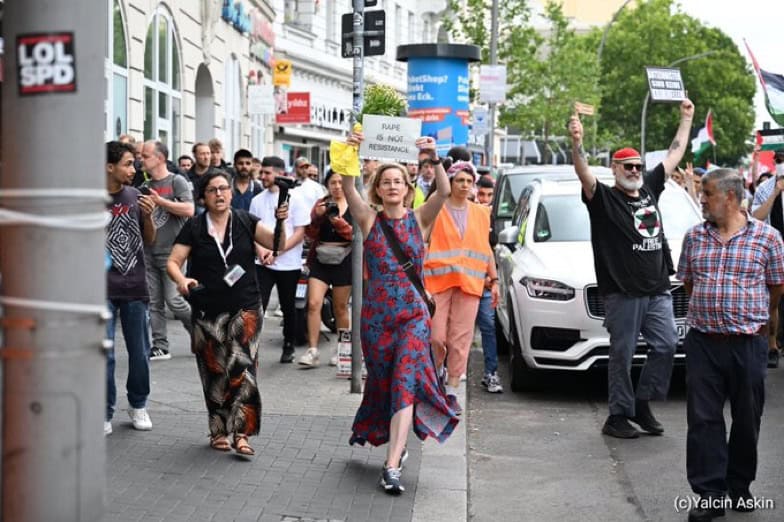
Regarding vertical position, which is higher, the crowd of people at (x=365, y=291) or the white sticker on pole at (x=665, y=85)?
the white sticker on pole at (x=665, y=85)

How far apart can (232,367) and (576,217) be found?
4.71m

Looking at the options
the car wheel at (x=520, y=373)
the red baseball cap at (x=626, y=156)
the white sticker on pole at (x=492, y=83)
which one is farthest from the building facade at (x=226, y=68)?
the red baseball cap at (x=626, y=156)

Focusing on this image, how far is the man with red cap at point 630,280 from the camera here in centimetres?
841

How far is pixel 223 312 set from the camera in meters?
7.42

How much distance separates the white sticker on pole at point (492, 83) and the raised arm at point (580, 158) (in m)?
20.7

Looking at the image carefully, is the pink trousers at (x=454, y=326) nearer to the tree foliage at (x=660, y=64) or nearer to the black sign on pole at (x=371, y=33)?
the black sign on pole at (x=371, y=33)

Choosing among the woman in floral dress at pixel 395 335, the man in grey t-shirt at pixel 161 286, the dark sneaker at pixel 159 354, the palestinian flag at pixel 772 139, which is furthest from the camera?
the palestinian flag at pixel 772 139

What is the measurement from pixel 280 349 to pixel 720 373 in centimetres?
676

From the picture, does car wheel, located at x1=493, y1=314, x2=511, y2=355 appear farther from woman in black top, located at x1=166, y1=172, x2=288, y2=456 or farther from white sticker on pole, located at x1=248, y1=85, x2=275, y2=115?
white sticker on pole, located at x1=248, y1=85, x2=275, y2=115

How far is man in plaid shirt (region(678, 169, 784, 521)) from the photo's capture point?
623cm

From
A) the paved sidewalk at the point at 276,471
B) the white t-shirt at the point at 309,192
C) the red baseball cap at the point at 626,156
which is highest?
the red baseball cap at the point at 626,156

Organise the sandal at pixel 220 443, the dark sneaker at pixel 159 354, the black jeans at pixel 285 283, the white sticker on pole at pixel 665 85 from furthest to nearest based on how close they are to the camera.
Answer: the white sticker on pole at pixel 665 85 < the black jeans at pixel 285 283 < the dark sneaker at pixel 159 354 < the sandal at pixel 220 443

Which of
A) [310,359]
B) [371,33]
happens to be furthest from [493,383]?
[371,33]

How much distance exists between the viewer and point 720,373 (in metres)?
6.32
